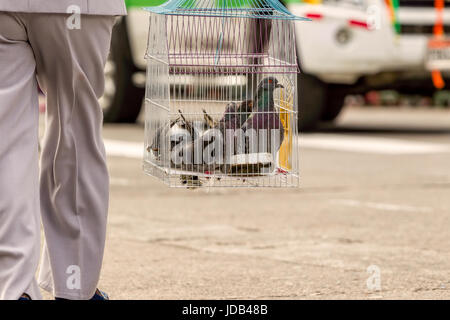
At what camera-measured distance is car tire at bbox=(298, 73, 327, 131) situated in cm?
1191

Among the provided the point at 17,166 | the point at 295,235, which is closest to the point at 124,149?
the point at 295,235

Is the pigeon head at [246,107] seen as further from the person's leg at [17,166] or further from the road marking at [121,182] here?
the road marking at [121,182]

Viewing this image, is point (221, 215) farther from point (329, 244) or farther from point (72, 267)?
point (72, 267)

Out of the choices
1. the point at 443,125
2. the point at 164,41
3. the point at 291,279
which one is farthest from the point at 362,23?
the point at 164,41

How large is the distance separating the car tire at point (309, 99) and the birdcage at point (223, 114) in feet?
25.9

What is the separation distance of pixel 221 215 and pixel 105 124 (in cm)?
690

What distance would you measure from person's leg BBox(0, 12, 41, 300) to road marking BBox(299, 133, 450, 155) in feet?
23.3

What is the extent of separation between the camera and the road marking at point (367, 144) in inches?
411

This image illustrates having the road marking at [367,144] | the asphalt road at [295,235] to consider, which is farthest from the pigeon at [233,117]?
the road marking at [367,144]

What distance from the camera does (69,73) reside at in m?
3.40

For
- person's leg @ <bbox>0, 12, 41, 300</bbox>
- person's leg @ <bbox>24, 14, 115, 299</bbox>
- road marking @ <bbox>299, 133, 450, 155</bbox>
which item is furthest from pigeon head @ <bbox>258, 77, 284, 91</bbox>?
road marking @ <bbox>299, 133, 450, 155</bbox>

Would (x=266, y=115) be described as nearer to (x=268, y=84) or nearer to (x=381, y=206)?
(x=268, y=84)

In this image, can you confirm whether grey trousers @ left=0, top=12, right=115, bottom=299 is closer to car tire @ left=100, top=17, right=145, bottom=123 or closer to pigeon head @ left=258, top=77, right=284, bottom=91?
pigeon head @ left=258, top=77, right=284, bottom=91

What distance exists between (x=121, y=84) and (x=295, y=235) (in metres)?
7.28
